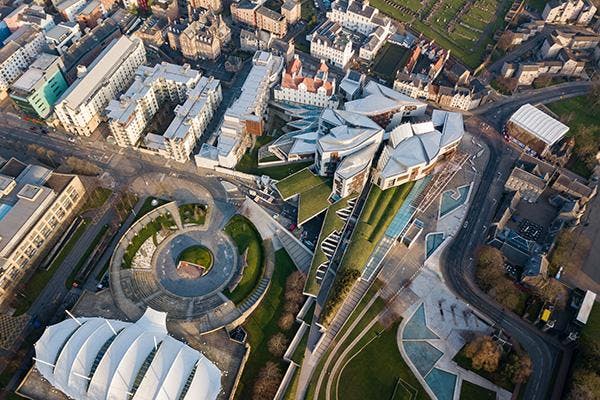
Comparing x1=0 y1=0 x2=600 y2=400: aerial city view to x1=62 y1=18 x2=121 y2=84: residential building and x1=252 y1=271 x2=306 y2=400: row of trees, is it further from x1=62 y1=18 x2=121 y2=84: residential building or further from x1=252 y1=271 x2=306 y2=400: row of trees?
x1=62 y1=18 x2=121 y2=84: residential building

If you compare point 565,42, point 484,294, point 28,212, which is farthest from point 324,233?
point 565,42

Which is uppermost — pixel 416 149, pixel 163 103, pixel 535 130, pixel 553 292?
pixel 535 130

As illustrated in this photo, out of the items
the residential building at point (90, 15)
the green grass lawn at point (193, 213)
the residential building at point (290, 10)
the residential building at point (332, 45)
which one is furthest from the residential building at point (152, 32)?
the green grass lawn at point (193, 213)

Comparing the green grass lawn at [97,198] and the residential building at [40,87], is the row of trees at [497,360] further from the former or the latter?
the residential building at [40,87]

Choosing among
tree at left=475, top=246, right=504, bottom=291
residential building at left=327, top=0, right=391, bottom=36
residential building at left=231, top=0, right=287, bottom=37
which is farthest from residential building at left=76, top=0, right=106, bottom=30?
tree at left=475, top=246, right=504, bottom=291

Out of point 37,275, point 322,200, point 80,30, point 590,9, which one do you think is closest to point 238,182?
point 322,200

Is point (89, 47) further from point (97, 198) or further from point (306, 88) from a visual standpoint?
point (306, 88)
